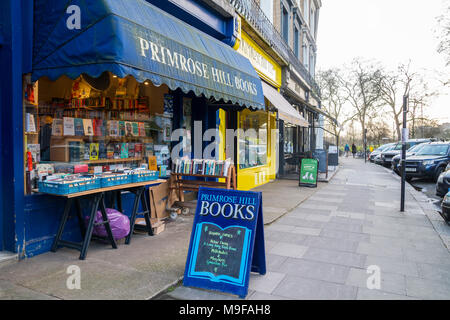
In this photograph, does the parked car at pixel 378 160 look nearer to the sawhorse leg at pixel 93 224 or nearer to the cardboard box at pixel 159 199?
the cardboard box at pixel 159 199

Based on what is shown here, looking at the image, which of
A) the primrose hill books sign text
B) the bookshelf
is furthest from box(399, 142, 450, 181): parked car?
the bookshelf

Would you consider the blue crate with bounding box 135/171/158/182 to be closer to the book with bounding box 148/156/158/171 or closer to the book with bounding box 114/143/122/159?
the book with bounding box 114/143/122/159

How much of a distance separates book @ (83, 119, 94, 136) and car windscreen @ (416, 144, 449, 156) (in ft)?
52.6

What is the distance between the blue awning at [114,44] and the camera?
406 centimetres

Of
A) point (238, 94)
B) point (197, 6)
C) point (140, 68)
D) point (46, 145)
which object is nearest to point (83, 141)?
point (46, 145)

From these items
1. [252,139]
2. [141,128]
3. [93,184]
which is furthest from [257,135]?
[93,184]

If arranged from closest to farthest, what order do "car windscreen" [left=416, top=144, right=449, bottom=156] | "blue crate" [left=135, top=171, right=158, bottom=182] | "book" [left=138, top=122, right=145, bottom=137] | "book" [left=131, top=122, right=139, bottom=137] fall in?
1. "blue crate" [left=135, top=171, right=158, bottom=182]
2. "book" [left=131, top=122, right=139, bottom=137]
3. "book" [left=138, top=122, right=145, bottom=137]
4. "car windscreen" [left=416, top=144, right=449, bottom=156]

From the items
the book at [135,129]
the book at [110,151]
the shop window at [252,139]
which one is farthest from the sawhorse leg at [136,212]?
the shop window at [252,139]

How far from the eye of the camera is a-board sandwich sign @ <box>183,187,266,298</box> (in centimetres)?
388

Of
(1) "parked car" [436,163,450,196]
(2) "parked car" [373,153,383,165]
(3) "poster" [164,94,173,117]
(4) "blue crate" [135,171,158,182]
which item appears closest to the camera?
(4) "blue crate" [135,171,158,182]

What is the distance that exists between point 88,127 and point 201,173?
7.96 feet

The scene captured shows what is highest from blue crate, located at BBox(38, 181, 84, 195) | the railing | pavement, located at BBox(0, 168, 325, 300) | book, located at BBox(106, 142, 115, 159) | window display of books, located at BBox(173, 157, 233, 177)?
the railing

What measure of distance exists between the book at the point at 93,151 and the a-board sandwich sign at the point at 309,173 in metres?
8.50

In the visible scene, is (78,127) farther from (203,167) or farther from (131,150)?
(203,167)
